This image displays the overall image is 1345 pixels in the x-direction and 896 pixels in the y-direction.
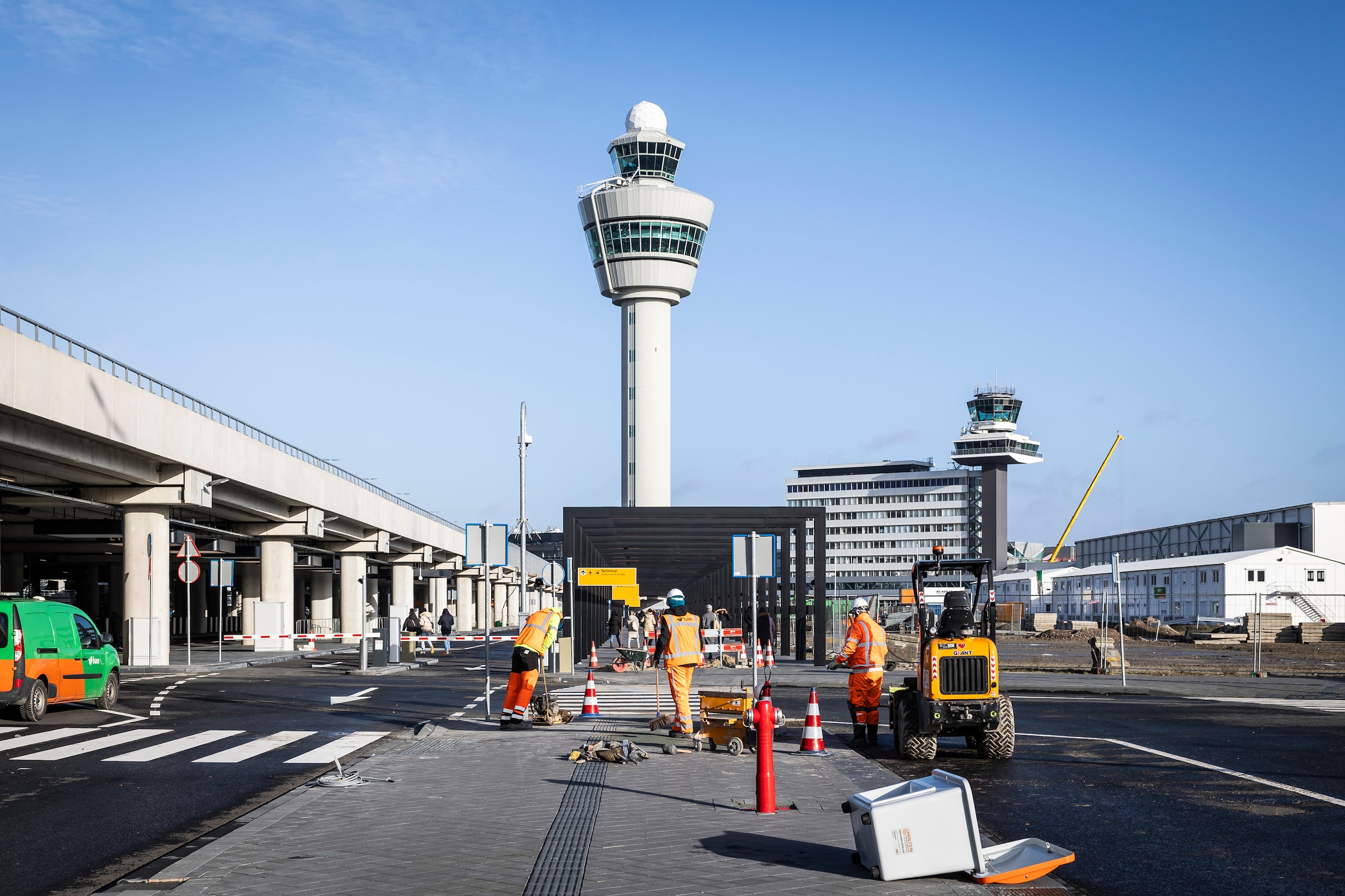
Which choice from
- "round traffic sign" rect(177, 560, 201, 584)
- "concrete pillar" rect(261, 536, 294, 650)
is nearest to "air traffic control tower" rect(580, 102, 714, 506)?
"concrete pillar" rect(261, 536, 294, 650)

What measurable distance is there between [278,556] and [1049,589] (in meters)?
77.0

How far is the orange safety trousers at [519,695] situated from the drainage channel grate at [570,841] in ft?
14.4

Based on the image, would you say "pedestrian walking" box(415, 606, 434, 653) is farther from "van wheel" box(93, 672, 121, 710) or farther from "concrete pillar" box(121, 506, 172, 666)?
"van wheel" box(93, 672, 121, 710)

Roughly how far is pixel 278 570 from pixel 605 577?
1727 cm

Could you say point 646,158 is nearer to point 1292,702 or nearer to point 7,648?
point 1292,702

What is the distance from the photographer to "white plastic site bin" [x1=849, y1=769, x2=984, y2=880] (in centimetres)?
773

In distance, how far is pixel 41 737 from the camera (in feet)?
53.7

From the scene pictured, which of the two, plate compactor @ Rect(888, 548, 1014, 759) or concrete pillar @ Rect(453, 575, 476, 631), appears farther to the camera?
concrete pillar @ Rect(453, 575, 476, 631)

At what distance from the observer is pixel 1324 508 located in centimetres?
10012

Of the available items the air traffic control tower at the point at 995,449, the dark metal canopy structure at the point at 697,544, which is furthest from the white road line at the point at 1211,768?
the air traffic control tower at the point at 995,449

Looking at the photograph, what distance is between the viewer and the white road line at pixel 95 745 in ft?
46.8

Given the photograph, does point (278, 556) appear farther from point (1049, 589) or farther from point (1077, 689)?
point (1049, 589)

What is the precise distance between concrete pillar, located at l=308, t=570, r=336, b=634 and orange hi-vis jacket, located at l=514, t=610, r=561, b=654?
4124 centimetres

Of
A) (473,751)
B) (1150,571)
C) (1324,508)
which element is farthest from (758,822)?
(1324,508)
